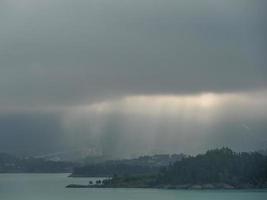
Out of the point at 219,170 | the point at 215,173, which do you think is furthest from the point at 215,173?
the point at 219,170

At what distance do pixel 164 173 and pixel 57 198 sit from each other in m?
32.5

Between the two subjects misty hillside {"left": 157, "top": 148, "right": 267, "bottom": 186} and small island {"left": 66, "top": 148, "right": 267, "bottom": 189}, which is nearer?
small island {"left": 66, "top": 148, "right": 267, "bottom": 189}

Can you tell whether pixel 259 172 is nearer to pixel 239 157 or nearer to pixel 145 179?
pixel 239 157

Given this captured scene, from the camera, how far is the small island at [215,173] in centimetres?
10262

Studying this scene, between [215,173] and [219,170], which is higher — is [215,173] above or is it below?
below

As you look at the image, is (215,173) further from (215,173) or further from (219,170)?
(219,170)

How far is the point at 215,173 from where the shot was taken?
104125mm

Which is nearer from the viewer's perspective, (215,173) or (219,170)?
(215,173)

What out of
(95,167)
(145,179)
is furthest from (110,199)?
(95,167)

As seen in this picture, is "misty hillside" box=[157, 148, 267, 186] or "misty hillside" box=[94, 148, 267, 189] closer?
"misty hillside" box=[94, 148, 267, 189]

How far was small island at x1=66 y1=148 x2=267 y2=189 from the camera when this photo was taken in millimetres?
102625

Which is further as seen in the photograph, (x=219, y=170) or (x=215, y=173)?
(x=219, y=170)

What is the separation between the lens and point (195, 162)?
354 feet

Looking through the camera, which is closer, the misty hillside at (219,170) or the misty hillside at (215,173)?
the misty hillside at (215,173)
